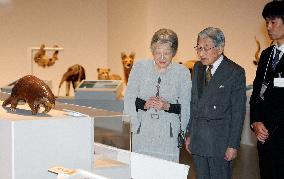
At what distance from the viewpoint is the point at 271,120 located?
3143 millimetres

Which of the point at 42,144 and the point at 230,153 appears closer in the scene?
the point at 42,144

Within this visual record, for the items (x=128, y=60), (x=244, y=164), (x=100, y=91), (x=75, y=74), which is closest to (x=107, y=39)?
(x=128, y=60)

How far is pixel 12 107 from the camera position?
1.60m

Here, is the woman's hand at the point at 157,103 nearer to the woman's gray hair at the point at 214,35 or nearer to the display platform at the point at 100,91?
the woman's gray hair at the point at 214,35

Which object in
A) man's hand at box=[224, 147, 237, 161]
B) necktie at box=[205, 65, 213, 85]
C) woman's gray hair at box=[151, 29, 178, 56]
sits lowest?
man's hand at box=[224, 147, 237, 161]

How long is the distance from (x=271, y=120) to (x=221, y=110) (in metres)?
0.35

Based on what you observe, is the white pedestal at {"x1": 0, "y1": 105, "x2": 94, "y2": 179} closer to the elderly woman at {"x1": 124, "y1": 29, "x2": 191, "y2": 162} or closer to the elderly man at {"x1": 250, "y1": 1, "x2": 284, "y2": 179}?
the elderly woman at {"x1": 124, "y1": 29, "x2": 191, "y2": 162}

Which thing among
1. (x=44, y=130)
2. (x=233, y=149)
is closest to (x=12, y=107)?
(x=44, y=130)

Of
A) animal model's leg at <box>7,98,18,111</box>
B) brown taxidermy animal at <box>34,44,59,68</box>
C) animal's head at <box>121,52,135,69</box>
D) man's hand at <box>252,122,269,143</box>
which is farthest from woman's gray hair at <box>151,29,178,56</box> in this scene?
brown taxidermy animal at <box>34,44,59,68</box>

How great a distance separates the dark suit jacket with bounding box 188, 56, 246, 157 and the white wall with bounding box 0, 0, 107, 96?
286 inches

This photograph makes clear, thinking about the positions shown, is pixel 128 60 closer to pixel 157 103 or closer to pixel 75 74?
pixel 75 74

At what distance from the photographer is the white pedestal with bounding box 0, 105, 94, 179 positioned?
1356mm

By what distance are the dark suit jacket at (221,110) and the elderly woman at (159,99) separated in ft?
0.30

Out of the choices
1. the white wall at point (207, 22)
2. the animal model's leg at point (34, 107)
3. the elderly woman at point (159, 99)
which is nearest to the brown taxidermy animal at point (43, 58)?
the white wall at point (207, 22)
